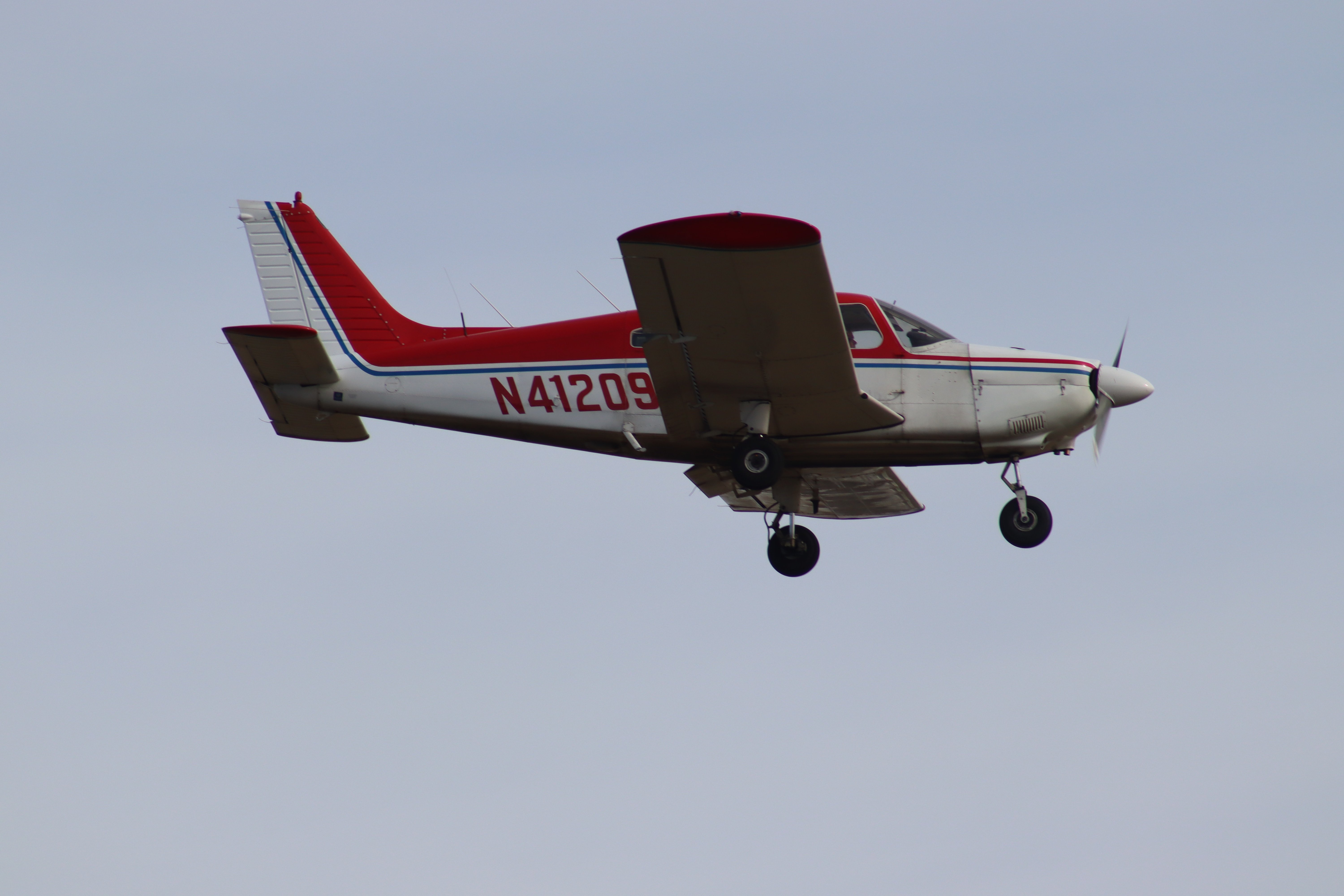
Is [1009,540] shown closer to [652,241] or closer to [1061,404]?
[1061,404]

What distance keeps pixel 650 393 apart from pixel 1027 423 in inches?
150

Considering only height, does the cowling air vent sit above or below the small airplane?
below

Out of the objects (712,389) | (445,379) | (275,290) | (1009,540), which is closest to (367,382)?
(445,379)

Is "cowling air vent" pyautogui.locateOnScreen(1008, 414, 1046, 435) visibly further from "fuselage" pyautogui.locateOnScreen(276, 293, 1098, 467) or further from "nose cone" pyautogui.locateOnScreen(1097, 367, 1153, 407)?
"nose cone" pyautogui.locateOnScreen(1097, 367, 1153, 407)

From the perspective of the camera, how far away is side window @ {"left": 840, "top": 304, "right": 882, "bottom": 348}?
1389cm

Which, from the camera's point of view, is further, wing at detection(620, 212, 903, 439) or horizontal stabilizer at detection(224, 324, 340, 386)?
horizontal stabilizer at detection(224, 324, 340, 386)

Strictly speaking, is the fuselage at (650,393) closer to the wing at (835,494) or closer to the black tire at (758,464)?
the black tire at (758,464)

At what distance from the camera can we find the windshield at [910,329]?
13945 millimetres

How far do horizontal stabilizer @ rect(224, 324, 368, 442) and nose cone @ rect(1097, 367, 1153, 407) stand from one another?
26.1ft

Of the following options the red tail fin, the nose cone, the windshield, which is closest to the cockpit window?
the windshield

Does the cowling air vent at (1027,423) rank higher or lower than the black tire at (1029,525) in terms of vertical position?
higher

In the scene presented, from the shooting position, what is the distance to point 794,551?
15.7 meters

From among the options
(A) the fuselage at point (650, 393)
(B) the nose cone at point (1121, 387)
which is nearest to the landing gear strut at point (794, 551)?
(A) the fuselage at point (650, 393)

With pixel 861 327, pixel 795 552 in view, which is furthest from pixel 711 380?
pixel 795 552
